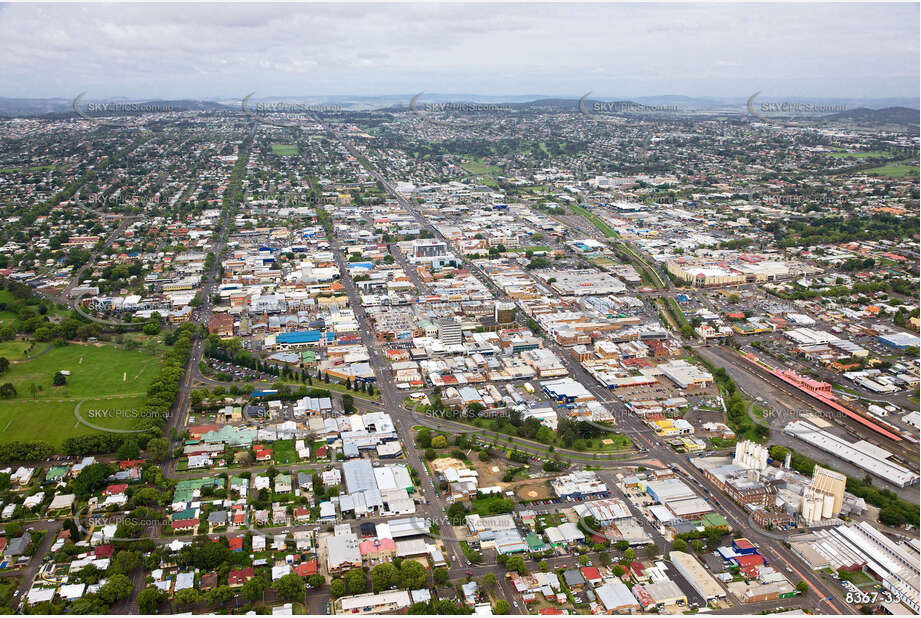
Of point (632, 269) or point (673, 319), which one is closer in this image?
point (673, 319)

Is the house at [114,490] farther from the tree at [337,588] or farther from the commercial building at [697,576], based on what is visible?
the commercial building at [697,576]

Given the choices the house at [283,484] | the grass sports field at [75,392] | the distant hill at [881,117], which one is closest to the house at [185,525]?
the house at [283,484]

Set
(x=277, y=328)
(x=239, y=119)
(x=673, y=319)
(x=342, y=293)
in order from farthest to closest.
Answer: (x=239, y=119), (x=342, y=293), (x=673, y=319), (x=277, y=328)

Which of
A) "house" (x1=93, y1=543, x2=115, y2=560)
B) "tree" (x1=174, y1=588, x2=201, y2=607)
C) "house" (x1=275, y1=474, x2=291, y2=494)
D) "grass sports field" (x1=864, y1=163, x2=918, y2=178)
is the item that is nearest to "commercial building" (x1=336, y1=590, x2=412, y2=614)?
"tree" (x1=174, y1=588, x2=201, y2=607)

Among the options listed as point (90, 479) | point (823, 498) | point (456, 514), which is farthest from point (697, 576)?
point (90, 479)

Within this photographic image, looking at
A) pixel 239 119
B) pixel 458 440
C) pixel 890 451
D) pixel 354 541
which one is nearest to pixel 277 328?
pixel 458 440

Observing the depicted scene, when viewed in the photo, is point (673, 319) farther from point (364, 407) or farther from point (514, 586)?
point (514, 586)

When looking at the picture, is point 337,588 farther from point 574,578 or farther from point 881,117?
point 881,117
